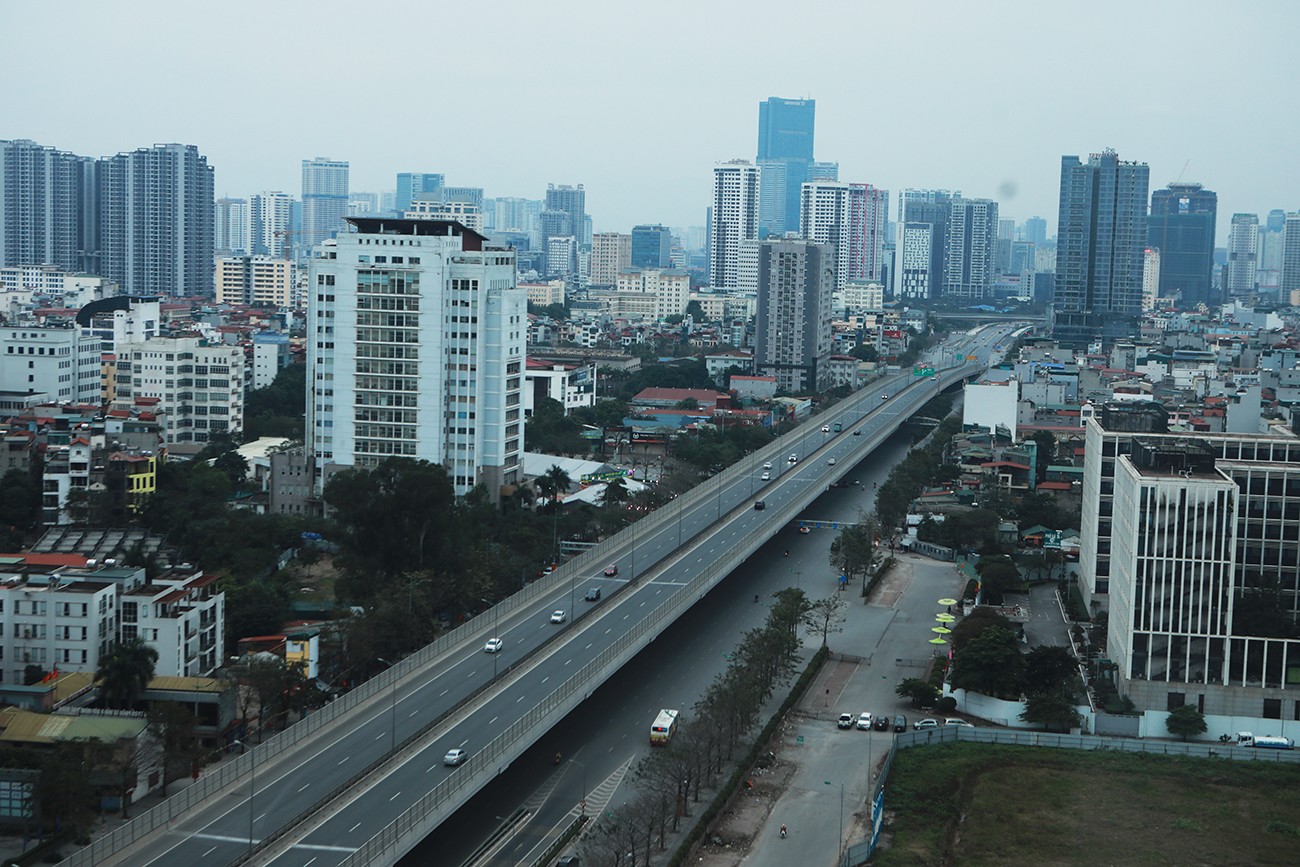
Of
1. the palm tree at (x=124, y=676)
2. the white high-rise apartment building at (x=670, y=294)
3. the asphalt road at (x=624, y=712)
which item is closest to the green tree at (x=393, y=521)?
the asphalt road at (x=624, y=712)

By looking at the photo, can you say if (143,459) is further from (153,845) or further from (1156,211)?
(1156,211)

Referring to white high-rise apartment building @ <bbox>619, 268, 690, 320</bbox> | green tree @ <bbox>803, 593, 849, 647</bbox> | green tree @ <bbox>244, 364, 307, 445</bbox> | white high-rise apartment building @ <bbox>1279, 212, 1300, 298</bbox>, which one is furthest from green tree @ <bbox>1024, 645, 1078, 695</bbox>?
white high-rise apartment building @ <bbox>1279, 212, 1300, 298</bbox>

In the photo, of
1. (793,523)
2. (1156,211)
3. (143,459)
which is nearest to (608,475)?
(793,523)

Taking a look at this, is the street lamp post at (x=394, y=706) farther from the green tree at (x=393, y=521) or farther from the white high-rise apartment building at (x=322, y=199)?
the white high-rise apartment building at (x=322, y=199)

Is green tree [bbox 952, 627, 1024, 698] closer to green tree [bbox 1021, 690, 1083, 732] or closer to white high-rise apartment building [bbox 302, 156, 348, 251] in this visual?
green tree [bbox 1021, 690, 1083, 732]

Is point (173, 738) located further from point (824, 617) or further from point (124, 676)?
point (824, 617)

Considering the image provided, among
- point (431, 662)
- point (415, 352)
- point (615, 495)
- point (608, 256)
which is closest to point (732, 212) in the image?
point (608, 256)
